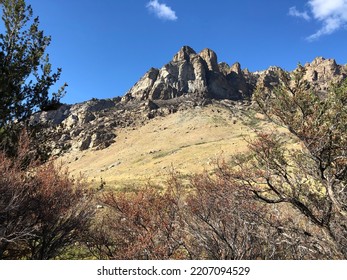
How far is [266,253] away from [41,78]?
11.2m

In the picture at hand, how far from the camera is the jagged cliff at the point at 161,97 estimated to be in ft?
359

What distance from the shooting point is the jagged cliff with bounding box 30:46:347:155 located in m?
109

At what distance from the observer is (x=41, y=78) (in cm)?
Answer: 1352

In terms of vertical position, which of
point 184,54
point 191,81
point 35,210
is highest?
point 184,54

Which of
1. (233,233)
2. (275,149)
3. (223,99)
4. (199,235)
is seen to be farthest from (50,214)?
(223,99)

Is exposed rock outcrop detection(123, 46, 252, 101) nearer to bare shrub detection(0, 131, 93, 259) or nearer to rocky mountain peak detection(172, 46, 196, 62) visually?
rocky mountain peak detection(172, 46, 196, 62)

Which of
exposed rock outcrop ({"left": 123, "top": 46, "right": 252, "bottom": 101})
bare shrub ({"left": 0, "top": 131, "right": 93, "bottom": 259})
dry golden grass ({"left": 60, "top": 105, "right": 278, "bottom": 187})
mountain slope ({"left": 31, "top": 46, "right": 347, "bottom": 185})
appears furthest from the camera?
exposed rock outcrop ({"left": 123, "top": 46, "right": 252, "bottom": 101})

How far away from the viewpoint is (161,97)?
138 metres

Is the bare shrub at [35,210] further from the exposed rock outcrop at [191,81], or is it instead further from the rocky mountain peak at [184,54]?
the rocky mountain peak at [184,54]

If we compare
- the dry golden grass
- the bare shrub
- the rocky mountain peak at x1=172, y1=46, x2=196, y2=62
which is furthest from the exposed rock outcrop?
the bare shrub

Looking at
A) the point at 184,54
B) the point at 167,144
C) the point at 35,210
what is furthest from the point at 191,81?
the point at 35,210

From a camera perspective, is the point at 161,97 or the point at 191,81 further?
the point at 191,81

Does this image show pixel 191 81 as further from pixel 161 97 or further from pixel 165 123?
pixel 165 123
